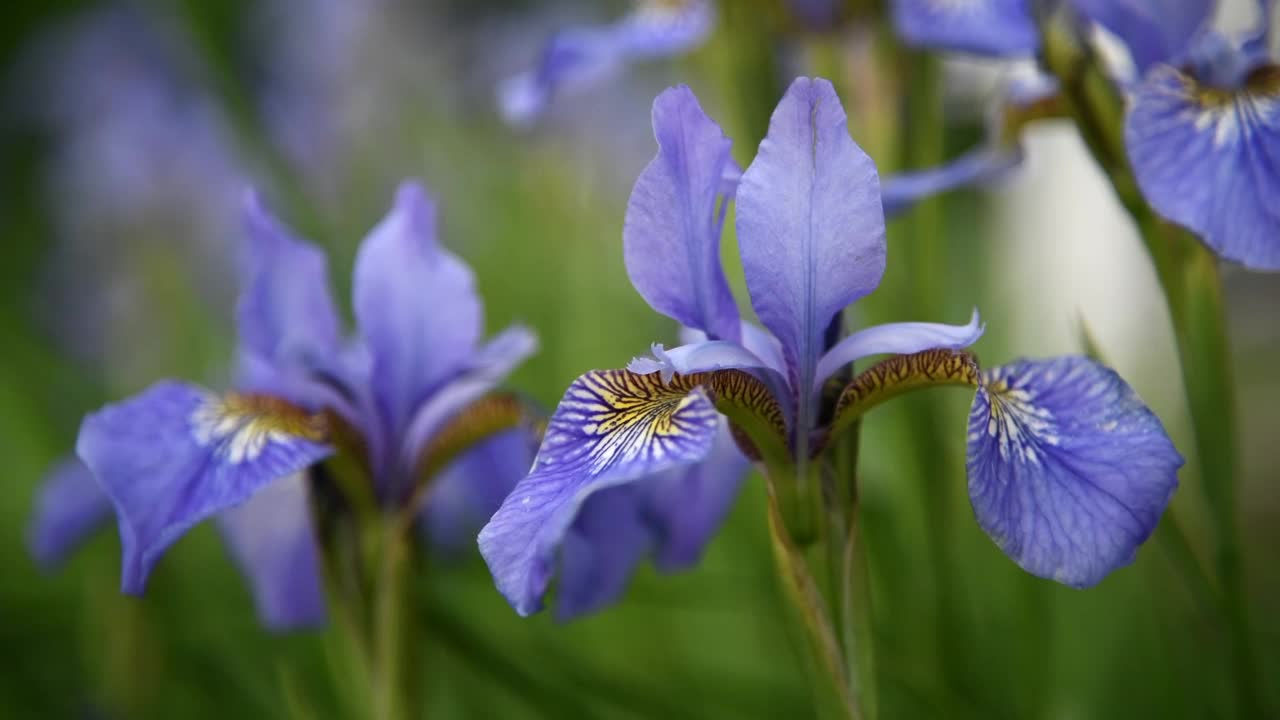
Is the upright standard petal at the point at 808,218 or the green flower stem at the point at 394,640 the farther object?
the green flower stem at the point at 394,640

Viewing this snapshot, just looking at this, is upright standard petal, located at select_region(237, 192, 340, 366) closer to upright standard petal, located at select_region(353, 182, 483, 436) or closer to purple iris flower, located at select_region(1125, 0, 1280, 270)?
upright standard petal, located at select_region(353, 182, 483, 436)

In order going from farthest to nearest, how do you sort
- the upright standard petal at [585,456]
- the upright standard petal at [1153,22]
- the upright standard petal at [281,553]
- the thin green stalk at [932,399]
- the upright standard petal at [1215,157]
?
the thin green stalk at [932,399]
the upright standard petal at [281,553]
the upright standard petal at [1153,22]
the upright standard petal at [1215,157]
the upright standard petal at [585,456]

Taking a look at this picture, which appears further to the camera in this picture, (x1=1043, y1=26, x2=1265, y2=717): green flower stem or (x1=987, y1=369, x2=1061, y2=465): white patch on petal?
(x1=1043, y1=26, x2=1265, y2=717): green flower stem

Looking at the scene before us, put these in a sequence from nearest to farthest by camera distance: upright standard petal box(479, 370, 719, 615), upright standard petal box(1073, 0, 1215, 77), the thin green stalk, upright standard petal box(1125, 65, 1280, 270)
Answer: upright standard petal box(479, 370, 719, 615)
upright standard petal box(1125, 65, 1280, 270)
upright standard petal box(1073, 0, 1215, 77)
the thin green stalk

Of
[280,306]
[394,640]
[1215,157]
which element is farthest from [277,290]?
[1215,157]

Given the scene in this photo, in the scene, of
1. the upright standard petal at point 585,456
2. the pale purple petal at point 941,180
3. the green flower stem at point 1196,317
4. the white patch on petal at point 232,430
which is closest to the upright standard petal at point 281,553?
the white patch on petal at point 232,430

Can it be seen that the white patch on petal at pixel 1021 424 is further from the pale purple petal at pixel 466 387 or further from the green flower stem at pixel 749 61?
the green flower stem at pixel 749 61

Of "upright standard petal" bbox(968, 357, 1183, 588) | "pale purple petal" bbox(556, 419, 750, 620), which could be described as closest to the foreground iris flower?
"upright standard petal" bbox(968, 357, 1183, 588)

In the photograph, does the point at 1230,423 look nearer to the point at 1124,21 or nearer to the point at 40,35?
the point at 1124,21
